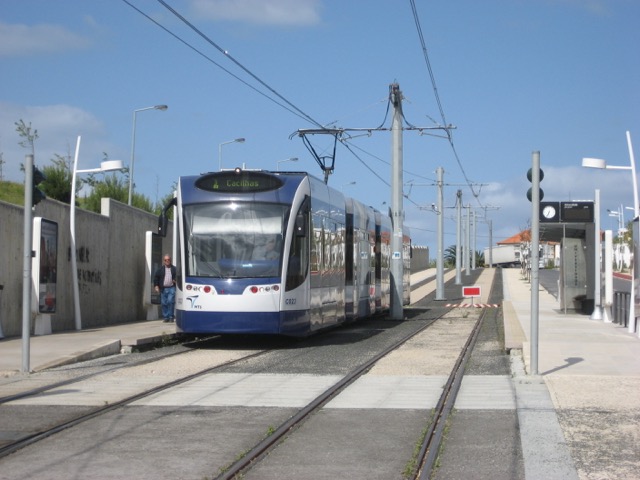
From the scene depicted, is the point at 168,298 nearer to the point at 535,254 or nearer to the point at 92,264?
the point at 92,264

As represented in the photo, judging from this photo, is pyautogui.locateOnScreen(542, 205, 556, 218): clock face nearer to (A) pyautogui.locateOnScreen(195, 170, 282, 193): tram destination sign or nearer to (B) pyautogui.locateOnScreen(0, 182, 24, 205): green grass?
(A) pyautogui.locateOnScreen(195, 170, 282, 193): tram destination sign

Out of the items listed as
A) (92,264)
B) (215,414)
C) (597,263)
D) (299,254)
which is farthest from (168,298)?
(215,414)

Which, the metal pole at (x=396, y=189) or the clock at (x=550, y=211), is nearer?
the clock at (x=550, y=211)

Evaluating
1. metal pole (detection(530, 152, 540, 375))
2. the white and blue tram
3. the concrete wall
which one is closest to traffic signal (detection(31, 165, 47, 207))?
the white and blue tram

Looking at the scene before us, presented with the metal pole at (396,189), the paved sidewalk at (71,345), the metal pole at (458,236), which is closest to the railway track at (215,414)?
the paved sidewalk at (71,345)

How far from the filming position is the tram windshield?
60.2ft

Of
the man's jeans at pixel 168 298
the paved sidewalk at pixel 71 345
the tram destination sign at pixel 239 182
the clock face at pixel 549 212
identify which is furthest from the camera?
the clock face at pixel 549 212

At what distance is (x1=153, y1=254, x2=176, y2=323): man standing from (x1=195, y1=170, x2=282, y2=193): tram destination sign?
256 inches

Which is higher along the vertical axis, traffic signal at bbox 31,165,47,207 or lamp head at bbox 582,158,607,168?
lamp head at bbox 582,158,607,168

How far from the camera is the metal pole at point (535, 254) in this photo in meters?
13.9

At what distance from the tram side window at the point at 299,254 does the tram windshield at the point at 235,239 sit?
0.92 ft

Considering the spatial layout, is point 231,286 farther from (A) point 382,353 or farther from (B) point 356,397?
(B) point 356,397

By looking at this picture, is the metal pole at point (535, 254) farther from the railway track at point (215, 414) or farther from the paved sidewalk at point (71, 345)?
the paved sidewalk at point (71, 345)

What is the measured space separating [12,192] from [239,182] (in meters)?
19.7
